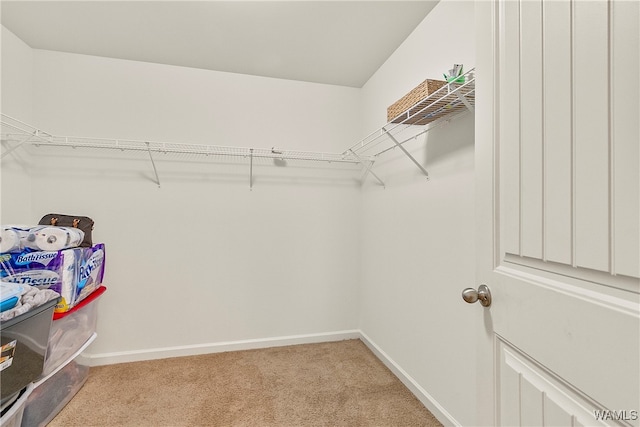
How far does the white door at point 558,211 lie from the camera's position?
54 cm

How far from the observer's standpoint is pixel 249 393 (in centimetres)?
193

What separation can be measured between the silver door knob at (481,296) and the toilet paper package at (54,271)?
1877 millimetres

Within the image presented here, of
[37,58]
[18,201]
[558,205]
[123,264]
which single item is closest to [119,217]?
[123,264]

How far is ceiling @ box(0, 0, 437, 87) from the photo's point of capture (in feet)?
5.81

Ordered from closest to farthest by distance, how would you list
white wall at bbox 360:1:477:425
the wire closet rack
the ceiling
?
the wire closet rack → white wall at bbox 360:1:477:425 → the ceiling

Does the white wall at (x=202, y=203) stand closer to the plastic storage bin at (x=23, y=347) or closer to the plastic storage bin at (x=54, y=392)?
the plastic storage bin at (x=54, y=392)

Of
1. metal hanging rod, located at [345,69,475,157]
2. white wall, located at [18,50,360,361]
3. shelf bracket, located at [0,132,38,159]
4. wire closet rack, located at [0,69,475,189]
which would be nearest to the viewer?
metal hanging rod, located at [345,69,475,157]

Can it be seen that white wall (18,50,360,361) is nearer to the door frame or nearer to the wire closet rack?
the wire closet rack

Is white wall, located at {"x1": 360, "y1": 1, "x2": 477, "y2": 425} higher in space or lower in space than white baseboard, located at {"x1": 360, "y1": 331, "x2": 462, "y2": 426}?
higher

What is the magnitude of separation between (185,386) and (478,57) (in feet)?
7.62

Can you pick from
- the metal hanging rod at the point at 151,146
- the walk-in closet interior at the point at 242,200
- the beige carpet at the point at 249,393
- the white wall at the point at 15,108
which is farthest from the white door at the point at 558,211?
the white wall at the point at 15,108

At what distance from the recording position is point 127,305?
92.0 inches

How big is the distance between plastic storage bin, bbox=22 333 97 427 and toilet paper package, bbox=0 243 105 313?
39 cm

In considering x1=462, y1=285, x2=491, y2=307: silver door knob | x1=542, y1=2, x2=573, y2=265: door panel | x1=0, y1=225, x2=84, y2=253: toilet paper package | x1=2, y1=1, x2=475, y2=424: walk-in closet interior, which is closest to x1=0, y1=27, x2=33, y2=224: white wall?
x1=2, y1=1, x2=475, y2=424: walk-in closet interior
